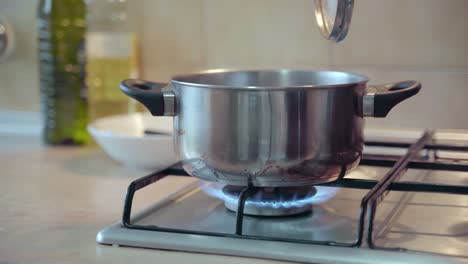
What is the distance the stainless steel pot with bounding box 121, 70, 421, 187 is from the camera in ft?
2.35

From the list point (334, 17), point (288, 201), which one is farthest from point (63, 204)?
point (334, 17)

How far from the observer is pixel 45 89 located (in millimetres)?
1308

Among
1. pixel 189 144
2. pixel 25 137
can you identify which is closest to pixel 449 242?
pixel 189 144

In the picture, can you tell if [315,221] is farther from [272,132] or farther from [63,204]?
[63,204]

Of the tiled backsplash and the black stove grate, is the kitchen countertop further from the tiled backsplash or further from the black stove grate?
the tiled backsplash

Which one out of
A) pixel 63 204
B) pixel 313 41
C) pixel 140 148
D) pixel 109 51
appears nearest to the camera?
pixel 63 204

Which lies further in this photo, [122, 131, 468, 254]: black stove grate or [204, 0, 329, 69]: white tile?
[204, 0, 329, 69]: white tile

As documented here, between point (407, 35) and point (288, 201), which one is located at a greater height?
point (407, 35)

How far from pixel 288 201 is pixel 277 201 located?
0.04 feet

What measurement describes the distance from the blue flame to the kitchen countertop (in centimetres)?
9

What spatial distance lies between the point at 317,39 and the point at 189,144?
1.70 feet

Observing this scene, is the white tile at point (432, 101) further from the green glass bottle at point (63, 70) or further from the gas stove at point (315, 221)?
the green glass bottle at point (63, 70)

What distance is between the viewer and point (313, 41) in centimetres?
121

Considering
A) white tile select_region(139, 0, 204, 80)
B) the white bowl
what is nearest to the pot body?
the white bowl
